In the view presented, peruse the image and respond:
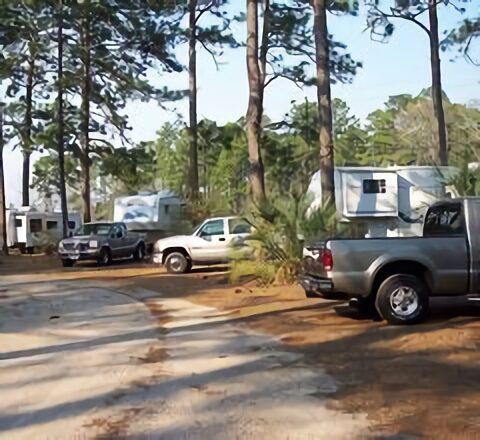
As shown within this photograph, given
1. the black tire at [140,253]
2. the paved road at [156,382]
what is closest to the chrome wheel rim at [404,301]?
the paved road at [156,382]

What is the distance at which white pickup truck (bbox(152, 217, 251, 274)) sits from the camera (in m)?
23.7

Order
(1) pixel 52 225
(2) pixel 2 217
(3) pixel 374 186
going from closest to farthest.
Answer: (3) pixel 374 186 → (2) pixel 2 217 → (1) pixel 52 225

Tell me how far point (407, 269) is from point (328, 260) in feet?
3.84

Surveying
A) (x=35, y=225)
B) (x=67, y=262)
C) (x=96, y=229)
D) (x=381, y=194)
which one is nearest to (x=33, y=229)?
(x=35, y=225)

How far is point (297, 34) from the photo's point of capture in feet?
106

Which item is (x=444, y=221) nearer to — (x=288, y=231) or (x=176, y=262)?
(x=288, y=231)

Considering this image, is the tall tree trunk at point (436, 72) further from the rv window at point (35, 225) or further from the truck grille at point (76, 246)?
the rv window at point (35, 225)

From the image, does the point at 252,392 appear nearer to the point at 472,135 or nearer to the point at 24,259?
the point at 24,259

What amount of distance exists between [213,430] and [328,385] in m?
1.98

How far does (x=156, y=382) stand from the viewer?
8.37 meters

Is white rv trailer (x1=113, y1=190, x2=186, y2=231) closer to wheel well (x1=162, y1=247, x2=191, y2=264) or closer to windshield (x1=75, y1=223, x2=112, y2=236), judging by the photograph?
windshield (x1=75, y1=223, x2=112, y2=236)

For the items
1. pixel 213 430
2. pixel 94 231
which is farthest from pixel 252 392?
pixel 94 231

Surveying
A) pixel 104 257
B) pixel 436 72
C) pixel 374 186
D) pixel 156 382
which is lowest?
pixel 156 382

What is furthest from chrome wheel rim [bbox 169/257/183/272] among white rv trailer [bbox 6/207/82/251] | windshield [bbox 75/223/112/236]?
white rv trailer [bbox 6/207/82/251]
